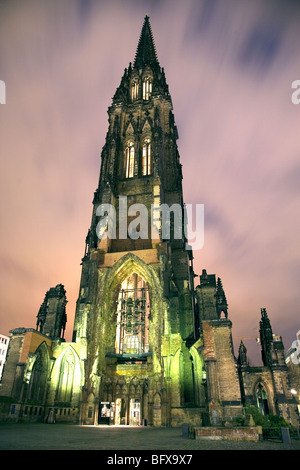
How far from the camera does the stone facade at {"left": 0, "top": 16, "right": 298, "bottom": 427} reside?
21.9 metres

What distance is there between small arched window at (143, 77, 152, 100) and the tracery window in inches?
1161

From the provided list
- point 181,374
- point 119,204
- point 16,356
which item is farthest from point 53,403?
point 119,204

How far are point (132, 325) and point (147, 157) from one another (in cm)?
2059

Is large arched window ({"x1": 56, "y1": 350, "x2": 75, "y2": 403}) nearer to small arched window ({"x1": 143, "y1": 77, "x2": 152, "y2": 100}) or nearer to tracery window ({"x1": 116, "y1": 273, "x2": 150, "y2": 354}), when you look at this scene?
tracery window ({"x1": 116, "y1": 273, "x2": 150, "y2": 354})

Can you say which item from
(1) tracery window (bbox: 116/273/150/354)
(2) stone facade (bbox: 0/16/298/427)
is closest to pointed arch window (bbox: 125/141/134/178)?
(2) stone facade (bbox: 0/16/298/427)

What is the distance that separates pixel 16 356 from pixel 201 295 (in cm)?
1668

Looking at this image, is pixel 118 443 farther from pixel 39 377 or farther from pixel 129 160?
pixel 129 160

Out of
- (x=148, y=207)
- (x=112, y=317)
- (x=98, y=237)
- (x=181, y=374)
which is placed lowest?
(x=181, y=374)

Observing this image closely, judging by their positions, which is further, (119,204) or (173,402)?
(119,204)

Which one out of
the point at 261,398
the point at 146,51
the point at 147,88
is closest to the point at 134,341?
the point at 261,398

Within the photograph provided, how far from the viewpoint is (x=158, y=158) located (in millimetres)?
34125

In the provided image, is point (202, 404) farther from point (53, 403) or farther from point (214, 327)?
point (53, 403)
